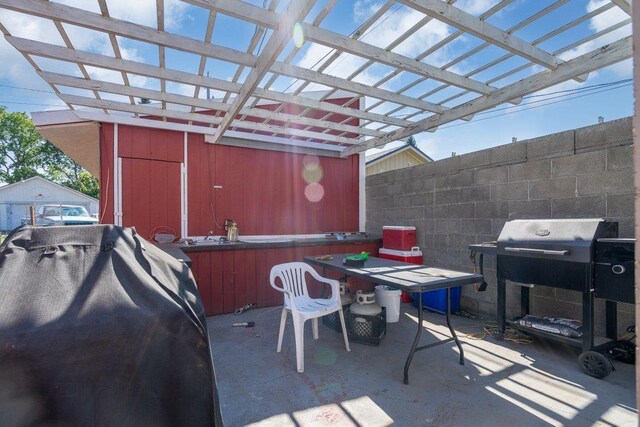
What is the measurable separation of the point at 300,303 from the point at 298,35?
2.32m

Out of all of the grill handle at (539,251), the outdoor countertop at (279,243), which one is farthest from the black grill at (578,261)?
the outdoor countertop at (279,243)

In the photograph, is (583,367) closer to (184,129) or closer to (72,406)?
(72,406)

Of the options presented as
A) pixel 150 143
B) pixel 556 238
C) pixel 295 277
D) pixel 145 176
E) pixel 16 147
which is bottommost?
pixel 295 277

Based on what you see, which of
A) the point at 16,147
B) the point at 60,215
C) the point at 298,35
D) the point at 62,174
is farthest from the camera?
the point at 62,174

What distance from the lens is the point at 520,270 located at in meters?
2.90

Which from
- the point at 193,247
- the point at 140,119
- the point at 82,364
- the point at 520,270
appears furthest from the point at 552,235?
the point at 140,119

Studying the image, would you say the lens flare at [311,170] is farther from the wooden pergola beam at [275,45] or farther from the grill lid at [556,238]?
the grill lid at [556,238]

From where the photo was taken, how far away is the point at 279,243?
4.61m

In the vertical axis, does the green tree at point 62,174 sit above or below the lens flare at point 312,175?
above

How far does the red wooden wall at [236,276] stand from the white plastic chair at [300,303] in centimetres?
127

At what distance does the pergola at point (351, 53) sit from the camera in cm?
205

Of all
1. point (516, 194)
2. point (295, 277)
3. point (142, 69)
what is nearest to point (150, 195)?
point (142, 69)

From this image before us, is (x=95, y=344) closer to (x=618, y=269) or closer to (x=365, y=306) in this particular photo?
(x=365, y=306)

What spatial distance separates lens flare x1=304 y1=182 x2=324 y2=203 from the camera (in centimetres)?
538
